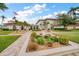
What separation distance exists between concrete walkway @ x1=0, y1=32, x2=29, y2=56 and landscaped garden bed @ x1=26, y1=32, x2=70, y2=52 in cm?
12

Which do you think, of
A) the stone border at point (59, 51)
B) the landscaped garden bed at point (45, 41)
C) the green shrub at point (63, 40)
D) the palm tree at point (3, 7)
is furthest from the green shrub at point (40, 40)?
the palm tree at point (3, 7)

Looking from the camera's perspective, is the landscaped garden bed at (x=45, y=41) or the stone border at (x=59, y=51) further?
the landscaped garden bed at (x=45, y=41)

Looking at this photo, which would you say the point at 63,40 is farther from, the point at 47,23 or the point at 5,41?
the point at 5,41

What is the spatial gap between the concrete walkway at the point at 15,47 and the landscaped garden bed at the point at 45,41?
0.40 ft

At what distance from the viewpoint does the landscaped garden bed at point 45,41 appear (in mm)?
3646

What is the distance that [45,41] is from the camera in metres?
3.70

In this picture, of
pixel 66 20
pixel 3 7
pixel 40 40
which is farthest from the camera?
pixel 66 20

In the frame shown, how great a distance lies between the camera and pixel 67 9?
3.66m

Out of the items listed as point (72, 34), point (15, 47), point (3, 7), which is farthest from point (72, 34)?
point (3, 7)

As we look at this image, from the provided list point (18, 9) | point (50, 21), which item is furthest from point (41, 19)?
point (18, 9)

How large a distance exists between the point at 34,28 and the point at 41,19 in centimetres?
21

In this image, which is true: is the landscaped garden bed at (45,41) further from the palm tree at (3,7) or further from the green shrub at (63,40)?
the palm tree at (3,7)

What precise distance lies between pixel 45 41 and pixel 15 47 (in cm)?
52

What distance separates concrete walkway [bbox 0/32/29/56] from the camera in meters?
3.53
